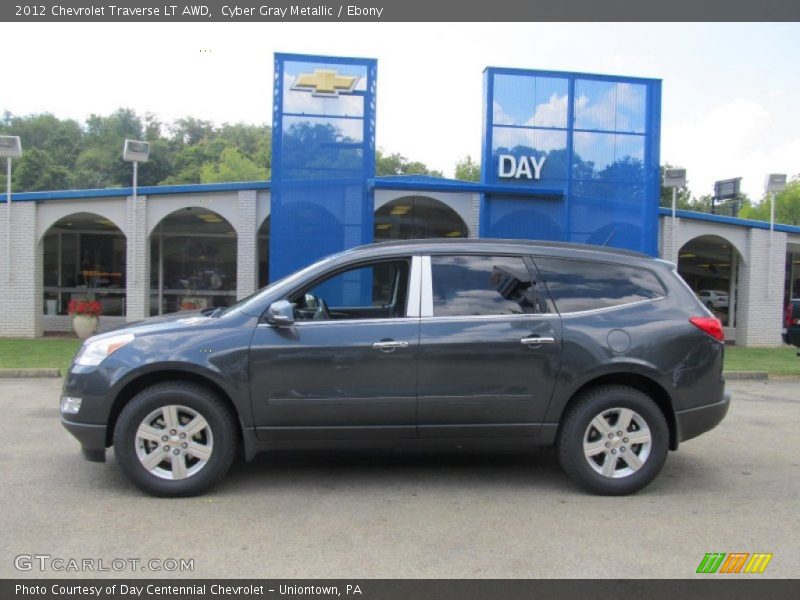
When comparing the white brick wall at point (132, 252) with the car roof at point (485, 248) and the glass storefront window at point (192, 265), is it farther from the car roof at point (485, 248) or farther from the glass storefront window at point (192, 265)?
the car roof at point (485, 248)

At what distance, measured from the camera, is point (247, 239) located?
14.8 meters

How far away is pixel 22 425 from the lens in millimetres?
6719

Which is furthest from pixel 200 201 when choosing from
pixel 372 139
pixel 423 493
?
pixel 423 493

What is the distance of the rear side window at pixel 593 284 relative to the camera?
4.82 meters

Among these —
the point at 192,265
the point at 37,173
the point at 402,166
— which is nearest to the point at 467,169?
the point at 402,166

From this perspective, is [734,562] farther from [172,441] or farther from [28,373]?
[28,373]

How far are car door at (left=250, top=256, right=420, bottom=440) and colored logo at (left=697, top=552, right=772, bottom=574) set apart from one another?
199cm

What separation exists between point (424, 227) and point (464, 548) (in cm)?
1459

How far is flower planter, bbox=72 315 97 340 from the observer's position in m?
15.5

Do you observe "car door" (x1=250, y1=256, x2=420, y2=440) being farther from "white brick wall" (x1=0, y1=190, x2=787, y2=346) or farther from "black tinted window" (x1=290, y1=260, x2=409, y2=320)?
"white brick wall" (x1=0, y1=190, x2=787, y2=346)

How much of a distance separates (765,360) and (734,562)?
1107 cm

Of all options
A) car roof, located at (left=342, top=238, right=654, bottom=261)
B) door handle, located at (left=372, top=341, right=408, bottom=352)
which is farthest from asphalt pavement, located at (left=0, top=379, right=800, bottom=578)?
car roof, located at (left=342, top=238, right=654, bottom=261)

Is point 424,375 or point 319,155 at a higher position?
point 319,155

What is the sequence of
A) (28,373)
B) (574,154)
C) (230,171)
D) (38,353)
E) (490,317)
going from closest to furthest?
(490,317) → (28,373) → (38,353) → (574,154) → (230,171)
